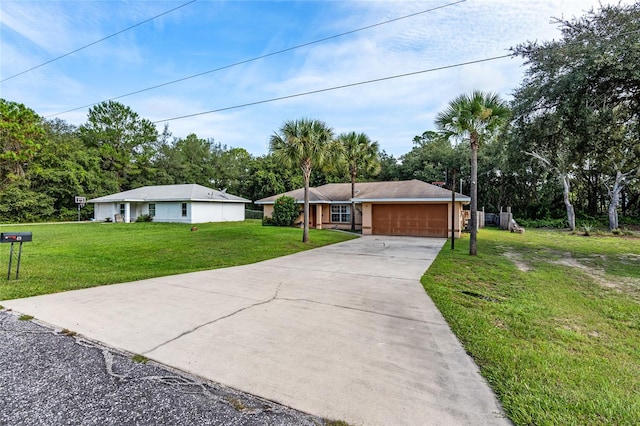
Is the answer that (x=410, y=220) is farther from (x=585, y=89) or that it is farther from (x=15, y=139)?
(x=15, y=139)

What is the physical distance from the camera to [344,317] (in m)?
4.61

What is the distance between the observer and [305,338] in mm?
3795

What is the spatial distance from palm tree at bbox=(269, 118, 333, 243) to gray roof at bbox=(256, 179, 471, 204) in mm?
5584

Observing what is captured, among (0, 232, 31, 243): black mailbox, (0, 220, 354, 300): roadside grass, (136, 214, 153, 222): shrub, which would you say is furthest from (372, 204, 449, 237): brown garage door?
(136, 214, 153, 222): shrub

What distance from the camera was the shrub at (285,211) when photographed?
2139 centimetres

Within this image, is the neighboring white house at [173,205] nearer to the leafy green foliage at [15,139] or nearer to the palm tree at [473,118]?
the leafy green foliage at [15,139]

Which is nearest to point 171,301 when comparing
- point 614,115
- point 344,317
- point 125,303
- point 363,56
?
point 125,303

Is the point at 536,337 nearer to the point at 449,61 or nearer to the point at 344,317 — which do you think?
the point at 344,317

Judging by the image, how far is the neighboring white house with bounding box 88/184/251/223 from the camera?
25719 millimetres

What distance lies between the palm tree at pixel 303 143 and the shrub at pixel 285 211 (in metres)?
6.92

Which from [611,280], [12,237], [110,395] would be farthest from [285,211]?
[110,395]

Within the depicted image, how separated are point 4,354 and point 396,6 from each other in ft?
34.4

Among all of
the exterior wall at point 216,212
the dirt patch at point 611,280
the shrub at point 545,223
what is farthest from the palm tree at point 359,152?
the shrub at point 545,223

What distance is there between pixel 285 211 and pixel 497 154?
757 inches
